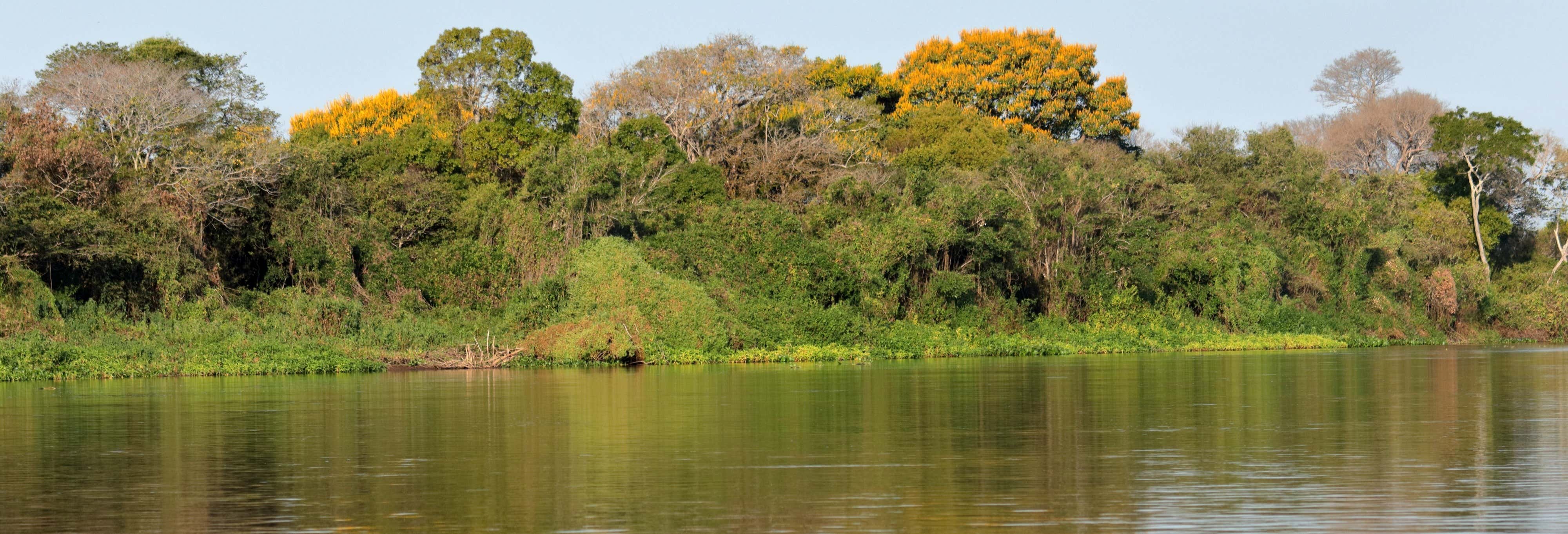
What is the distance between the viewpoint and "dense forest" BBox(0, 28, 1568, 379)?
123ft

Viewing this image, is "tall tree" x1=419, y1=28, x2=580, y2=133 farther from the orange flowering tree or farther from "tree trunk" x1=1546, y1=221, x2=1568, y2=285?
"tree trunk" x1=1546, y1=221, x2=1568, y2=285

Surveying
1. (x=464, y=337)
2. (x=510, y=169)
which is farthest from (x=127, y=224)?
(x=510, y=169)

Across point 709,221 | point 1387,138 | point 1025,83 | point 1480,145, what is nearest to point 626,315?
point 709,221

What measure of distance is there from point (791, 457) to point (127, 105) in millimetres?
30010

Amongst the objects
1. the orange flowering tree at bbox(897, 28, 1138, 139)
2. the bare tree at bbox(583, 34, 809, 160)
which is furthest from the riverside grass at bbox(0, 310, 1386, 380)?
the orange flowering tree at bbox(897, 28, 1138, 139)

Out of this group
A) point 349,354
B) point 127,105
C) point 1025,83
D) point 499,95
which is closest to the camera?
point 349,354

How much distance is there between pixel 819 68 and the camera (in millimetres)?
59594

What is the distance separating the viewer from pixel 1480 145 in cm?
6425

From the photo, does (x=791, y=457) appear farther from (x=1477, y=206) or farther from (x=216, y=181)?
(x=1477, y=206)

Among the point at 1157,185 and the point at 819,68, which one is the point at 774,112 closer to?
the point at 819,68

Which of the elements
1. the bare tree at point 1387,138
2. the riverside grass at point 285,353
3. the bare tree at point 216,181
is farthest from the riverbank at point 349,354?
the bare tree at point 1387,138

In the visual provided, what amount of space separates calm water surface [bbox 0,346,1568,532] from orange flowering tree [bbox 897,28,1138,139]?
33.9 meters

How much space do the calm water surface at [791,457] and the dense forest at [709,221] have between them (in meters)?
8.34

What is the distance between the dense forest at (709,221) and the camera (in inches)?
1473
